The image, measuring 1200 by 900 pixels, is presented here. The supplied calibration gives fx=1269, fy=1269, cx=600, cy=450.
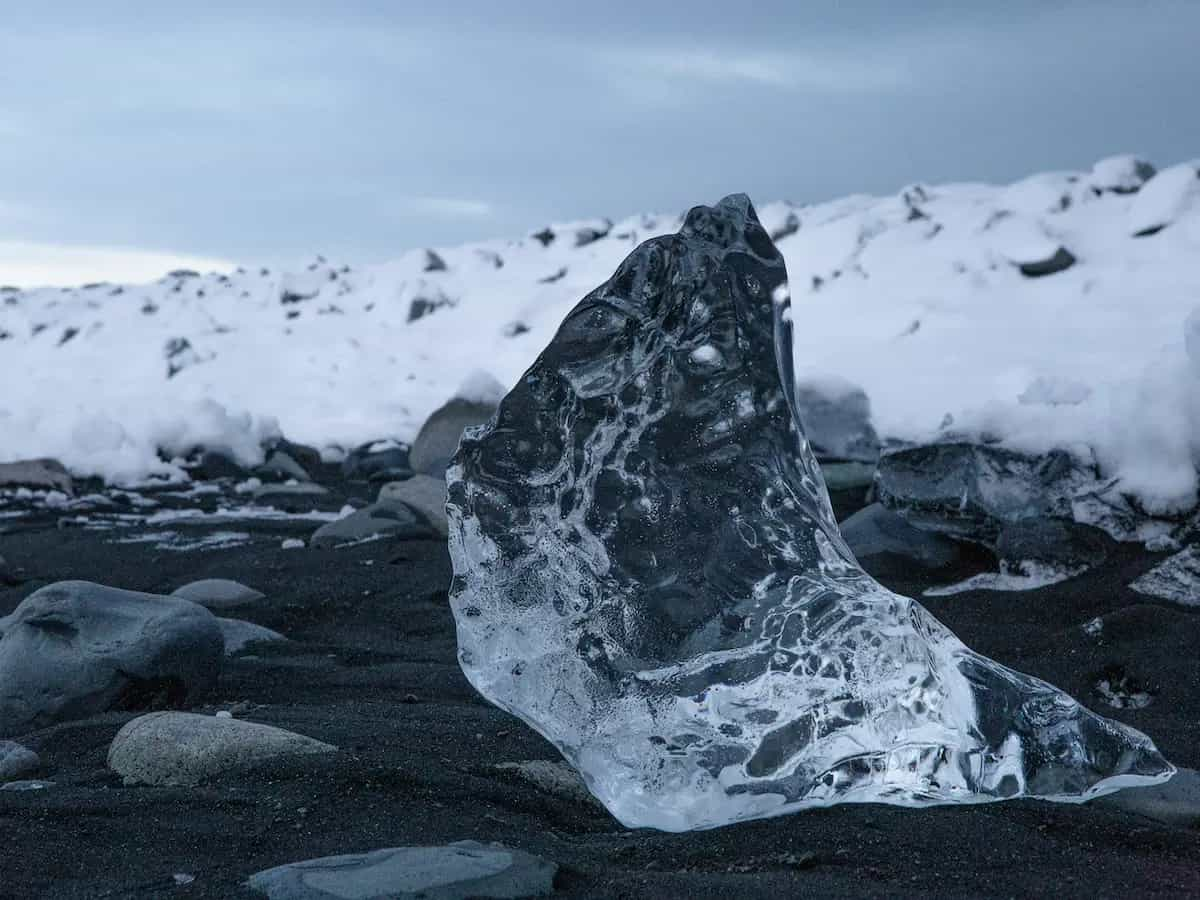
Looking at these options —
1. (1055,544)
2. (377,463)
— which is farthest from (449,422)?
(1055,544)

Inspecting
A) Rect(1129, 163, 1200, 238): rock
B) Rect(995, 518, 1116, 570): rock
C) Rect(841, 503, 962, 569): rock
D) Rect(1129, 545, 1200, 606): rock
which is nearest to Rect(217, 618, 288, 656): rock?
Rect(841, 503, 962, 569): rock

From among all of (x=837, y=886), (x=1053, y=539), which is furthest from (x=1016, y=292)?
(x=837, y=886)

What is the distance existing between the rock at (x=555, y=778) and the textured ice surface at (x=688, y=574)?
124mm

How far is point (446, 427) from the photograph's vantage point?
8859 mm

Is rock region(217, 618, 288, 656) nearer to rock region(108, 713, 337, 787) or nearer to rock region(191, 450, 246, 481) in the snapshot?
rock region(108, 713, 337, 787)

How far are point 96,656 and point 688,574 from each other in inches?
64.6

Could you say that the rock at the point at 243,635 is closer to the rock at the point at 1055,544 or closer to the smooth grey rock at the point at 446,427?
the rock at the point at 1055,544

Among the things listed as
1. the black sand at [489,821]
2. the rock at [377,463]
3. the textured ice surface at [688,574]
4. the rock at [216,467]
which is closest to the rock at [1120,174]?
the rock at [377,463]

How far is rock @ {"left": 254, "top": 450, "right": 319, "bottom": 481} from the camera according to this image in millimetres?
9711

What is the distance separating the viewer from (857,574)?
2.45m

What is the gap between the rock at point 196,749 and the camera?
2.51 m

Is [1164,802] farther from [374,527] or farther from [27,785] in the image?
[374,527]

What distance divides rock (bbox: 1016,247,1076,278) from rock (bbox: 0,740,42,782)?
8.13m

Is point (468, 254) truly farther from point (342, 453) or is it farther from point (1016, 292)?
point (1016, 292)
